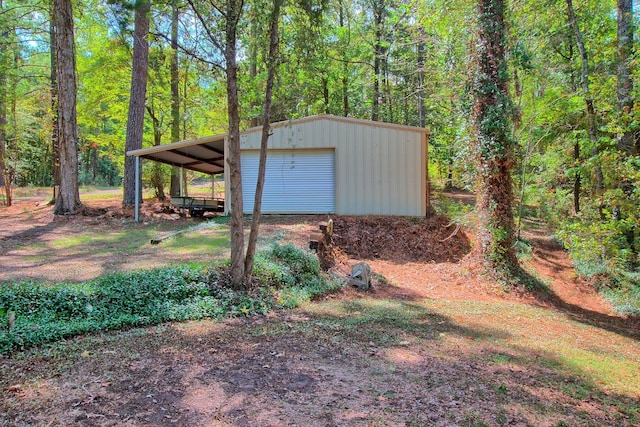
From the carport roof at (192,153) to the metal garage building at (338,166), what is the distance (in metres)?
0.04

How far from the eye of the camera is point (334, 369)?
338 centimetres

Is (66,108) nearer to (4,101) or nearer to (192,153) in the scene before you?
(192,153)

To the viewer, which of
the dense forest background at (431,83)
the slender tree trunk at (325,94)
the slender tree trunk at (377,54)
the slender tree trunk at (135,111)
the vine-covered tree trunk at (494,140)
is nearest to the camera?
the dense forest background at (431,83)

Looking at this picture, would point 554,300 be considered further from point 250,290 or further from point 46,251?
point 46,251

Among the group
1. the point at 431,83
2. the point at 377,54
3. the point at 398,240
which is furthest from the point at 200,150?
the point at 377,54

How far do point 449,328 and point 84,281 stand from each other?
4.82 m

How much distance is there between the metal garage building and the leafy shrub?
257 inches

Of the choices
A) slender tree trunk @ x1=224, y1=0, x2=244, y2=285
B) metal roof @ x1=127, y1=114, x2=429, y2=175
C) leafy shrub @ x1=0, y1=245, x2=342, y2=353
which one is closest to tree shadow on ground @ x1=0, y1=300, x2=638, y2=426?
leafy shrub @ x1=0, y1=245, x2=342, y2=353

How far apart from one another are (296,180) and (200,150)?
3772 mm

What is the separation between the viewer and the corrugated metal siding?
12.1 meters

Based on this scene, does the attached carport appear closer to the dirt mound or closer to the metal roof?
the metal roof

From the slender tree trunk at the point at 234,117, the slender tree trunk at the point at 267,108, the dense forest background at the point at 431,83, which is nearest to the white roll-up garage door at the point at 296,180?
the dense forest background at the point at 431,83

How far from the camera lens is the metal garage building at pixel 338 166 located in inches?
476

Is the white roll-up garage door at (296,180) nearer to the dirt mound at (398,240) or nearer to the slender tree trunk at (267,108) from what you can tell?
the dirt mound at (398,240)
